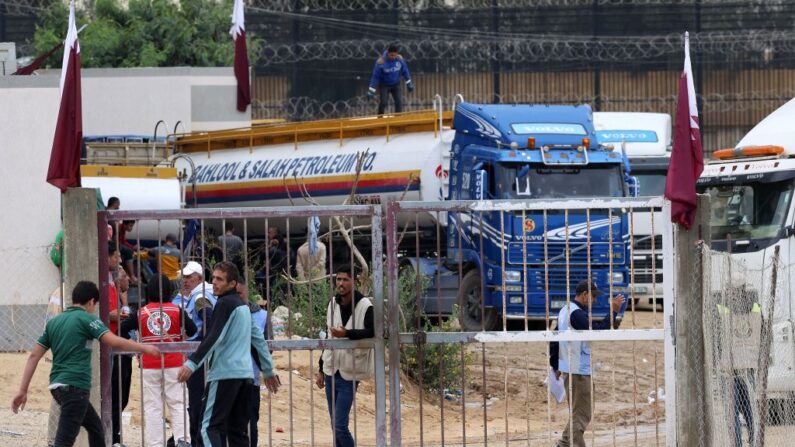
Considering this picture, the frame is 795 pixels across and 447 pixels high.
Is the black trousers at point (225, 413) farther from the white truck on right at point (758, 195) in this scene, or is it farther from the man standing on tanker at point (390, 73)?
the man standing on tanker at point (390, 73)

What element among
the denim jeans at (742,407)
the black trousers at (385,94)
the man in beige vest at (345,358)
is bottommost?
the denim jeans at (742,407)

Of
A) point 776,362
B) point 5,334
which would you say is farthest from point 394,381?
point 5,334

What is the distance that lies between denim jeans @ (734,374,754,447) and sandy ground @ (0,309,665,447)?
0.87 metres

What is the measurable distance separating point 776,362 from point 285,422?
476cm

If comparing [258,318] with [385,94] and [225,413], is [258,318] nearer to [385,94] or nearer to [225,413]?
[225,413]

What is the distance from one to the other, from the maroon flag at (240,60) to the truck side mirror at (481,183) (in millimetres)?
8044

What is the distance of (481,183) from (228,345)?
10.6 metres

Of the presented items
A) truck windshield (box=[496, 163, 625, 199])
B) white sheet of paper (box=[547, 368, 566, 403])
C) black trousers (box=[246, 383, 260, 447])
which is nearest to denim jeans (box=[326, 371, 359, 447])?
black trousers (box=[246, 383, 260, 447])

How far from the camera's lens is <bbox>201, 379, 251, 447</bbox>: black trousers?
9773 mm

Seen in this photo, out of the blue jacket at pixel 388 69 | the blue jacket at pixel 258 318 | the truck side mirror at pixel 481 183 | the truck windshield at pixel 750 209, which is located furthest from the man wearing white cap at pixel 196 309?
the blue jacket at pixel 388 69

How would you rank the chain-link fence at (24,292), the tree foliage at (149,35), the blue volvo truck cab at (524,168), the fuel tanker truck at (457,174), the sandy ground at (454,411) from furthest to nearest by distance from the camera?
the tree foliage at (149,35) < the blue volvo truck cab at (524,168) < the fuel tanker truck at (457,174) < the chain-link fence at (24,292) < the sandy ground at (454,411)

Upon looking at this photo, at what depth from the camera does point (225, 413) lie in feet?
32.2

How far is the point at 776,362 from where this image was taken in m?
13.0

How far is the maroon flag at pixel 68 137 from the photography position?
1018cm
